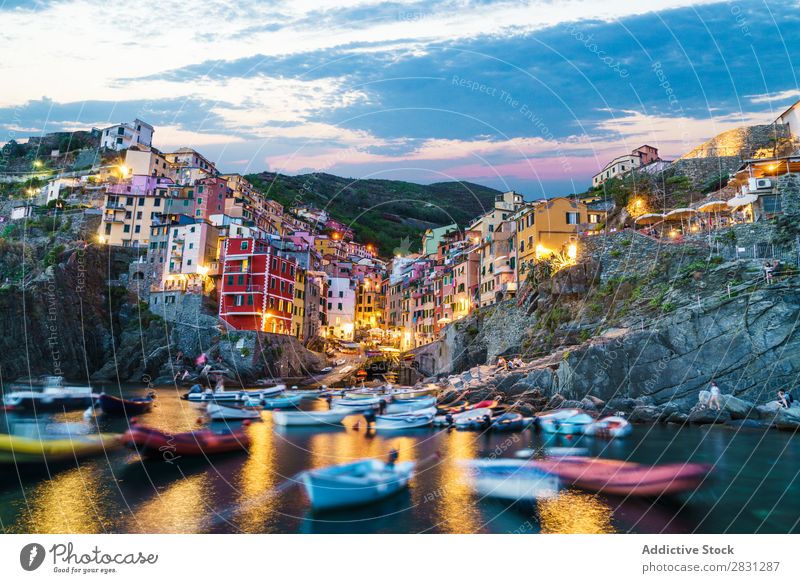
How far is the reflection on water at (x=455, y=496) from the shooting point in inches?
327

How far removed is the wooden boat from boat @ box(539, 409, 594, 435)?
2.27 m

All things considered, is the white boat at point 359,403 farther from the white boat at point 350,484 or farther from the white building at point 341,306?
the white building at point 341,306

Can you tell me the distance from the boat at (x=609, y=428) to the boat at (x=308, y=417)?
10192 mm

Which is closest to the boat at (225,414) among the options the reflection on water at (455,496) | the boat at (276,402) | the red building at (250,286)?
the boat at (276,402)

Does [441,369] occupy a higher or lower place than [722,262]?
lower

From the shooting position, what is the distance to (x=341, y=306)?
158 feet

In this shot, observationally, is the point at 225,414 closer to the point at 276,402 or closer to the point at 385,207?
the point at 276,402

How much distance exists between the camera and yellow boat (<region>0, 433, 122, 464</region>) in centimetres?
1182

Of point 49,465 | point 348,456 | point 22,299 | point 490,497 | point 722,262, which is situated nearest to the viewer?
point 490,497

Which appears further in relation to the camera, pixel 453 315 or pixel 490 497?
pixel 453 315

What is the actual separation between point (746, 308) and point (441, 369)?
1966 centimetres
